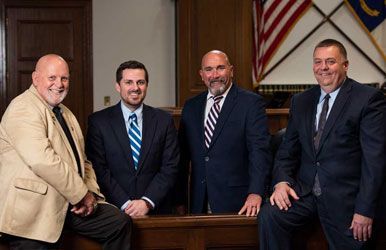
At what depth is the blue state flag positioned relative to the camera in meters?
7.68

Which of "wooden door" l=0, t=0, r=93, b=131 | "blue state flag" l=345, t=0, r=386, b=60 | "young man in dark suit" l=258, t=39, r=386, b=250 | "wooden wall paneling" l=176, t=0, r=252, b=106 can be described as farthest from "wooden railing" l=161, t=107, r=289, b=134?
"young man in dark suit" l=258, t=39, r=386, b=250

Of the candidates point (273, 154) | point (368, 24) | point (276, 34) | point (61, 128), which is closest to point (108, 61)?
point (276, 34)

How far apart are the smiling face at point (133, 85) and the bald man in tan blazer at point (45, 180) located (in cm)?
47

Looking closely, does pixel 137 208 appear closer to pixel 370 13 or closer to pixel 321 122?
pixel 321 122

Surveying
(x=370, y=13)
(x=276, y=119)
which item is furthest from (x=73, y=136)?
(x=370, y=13)

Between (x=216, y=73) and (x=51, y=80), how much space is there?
1.06m

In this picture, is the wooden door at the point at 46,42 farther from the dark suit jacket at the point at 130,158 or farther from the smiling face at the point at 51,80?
the smiling face at the point at 51,80

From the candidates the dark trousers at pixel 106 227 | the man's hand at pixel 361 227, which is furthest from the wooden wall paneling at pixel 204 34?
the man's hand at pixel 361 227

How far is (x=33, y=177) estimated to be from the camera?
3146 millimetres

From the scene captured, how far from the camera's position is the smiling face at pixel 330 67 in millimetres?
3416

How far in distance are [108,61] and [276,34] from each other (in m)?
1.99

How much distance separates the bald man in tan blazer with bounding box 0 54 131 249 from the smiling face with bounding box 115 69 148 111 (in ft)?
1.54

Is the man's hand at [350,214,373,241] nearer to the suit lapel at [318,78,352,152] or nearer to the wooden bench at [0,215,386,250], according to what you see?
the wooden bench at [0,215,386,250]

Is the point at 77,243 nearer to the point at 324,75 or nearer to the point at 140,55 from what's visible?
the point at 324,75
